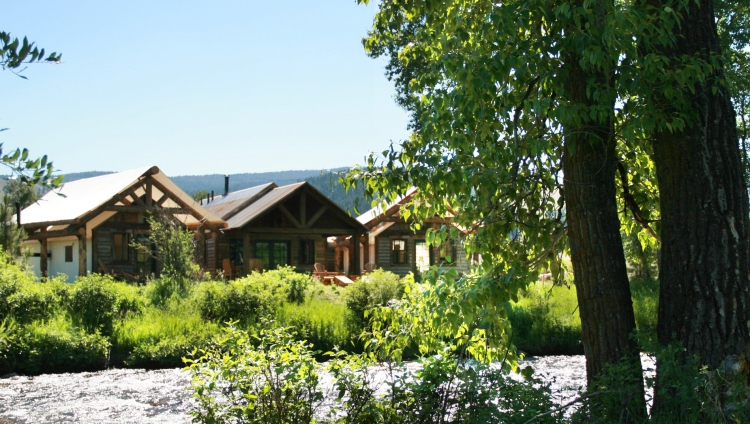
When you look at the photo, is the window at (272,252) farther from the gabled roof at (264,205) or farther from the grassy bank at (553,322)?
the grassy bank at (553,322)

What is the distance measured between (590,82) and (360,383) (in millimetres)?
2798

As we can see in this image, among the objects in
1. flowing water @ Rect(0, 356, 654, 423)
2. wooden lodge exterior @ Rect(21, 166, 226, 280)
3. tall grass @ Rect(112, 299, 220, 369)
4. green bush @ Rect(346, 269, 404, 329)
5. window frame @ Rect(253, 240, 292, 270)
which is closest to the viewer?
flowing water @ Rect(0, 356, 654, 423)

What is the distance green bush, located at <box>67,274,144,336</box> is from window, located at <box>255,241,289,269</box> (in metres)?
14.5

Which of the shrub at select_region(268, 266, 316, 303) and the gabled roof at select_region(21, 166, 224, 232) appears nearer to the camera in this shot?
the shrub at select_region(268, 266, 316, 303)

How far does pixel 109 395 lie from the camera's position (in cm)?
1127

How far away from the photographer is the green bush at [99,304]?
15406 mm

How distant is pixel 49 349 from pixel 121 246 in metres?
15.7

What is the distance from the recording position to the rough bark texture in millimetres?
5070

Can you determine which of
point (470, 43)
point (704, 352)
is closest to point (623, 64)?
point (470, 43)

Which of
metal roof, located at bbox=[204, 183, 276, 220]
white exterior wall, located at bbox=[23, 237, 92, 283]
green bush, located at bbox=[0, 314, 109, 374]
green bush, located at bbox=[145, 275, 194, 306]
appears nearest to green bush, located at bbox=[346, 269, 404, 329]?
green bush, located at bbox=[145, 275, 194, 306]

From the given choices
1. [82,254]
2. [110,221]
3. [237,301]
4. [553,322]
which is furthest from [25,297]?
[553,322]

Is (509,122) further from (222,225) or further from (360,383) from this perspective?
(222,225)

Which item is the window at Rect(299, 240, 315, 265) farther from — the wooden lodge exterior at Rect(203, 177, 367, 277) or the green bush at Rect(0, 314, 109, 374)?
the green bush at Rect(0, 314, 109, 374)

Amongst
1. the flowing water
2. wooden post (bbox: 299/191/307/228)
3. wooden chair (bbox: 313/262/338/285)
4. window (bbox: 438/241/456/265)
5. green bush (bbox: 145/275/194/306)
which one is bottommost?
the flowing water
